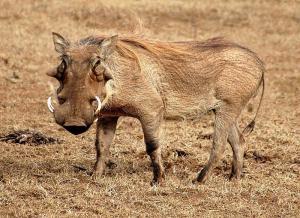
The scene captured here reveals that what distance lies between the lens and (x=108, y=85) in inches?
224

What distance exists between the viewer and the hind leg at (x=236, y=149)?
668cm

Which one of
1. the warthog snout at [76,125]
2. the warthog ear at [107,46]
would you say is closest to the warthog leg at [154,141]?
the warthog ear at [107,46]

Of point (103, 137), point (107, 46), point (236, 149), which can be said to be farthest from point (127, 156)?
point (107, 46)

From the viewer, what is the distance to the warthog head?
5.24m

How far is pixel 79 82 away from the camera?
5.34 m

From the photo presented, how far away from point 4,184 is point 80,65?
3.56 ft

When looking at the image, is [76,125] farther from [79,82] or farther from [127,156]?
[127,156]

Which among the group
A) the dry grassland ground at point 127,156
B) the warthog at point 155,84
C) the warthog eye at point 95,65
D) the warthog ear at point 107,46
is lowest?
the dry grassland ground at point 127,156

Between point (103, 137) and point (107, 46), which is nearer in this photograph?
point (107, 46)

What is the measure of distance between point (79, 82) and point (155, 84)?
98cm

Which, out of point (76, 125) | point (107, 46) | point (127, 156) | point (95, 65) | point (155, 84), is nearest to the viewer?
point (76, 125)

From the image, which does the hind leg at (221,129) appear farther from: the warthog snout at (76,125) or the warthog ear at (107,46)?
the warthog snout at (76,125)

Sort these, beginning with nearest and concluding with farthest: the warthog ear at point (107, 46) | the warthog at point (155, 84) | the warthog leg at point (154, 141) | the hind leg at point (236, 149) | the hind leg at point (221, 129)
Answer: the warthog at point (155, 84) → the warthog ear at point (107, 46) → the warthog leg at point (154, 141) → the hind leg at point (221, 129) → the hind leg at point (236, 149)

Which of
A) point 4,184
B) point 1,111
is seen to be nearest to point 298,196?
point 4,184
